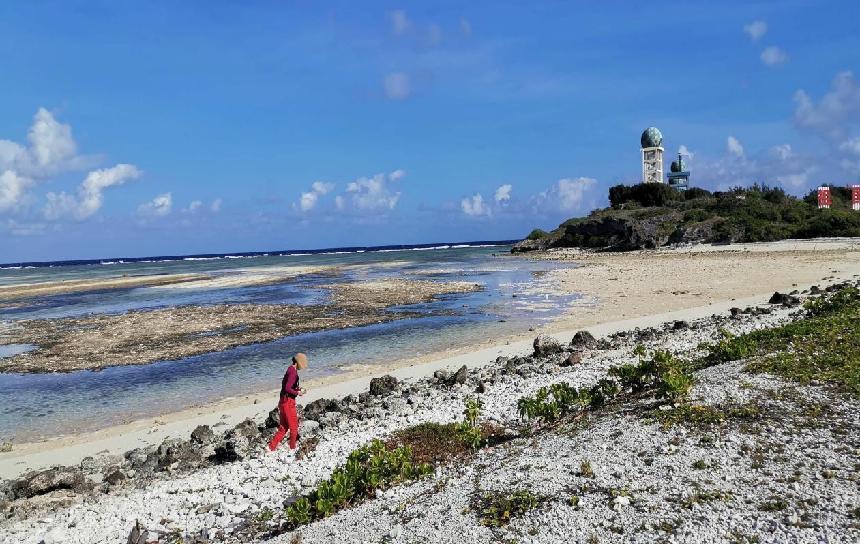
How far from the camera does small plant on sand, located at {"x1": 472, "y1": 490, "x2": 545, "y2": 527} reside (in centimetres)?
693

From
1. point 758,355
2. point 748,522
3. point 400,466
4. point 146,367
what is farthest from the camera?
point 146,367

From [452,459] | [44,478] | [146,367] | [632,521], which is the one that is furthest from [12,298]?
[632,521]

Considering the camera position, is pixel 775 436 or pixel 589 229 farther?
pixel 589 229

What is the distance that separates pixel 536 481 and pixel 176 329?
2450 cm

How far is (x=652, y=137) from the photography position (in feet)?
359

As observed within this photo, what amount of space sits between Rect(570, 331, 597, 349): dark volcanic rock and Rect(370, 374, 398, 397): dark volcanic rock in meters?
6.07

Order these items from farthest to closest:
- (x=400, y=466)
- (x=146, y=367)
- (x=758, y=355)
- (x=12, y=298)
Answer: (x=12, y=298) → (x=146, y=367) → (x=758, y=355) → (x=400, y=466)

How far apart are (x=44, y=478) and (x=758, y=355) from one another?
1288 cm

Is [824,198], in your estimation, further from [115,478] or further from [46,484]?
[46,484]

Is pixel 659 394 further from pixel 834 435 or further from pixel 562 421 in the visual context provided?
pixel 834 435

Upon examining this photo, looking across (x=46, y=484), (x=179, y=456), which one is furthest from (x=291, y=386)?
(x=46, y=484)

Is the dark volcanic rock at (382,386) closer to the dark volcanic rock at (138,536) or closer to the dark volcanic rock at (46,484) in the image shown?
the dark volcanic rock at (46,484)

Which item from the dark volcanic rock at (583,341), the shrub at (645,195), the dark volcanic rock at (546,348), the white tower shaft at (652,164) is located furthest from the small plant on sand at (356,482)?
the white tower shaft at (652,164)

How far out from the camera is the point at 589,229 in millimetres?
87625
